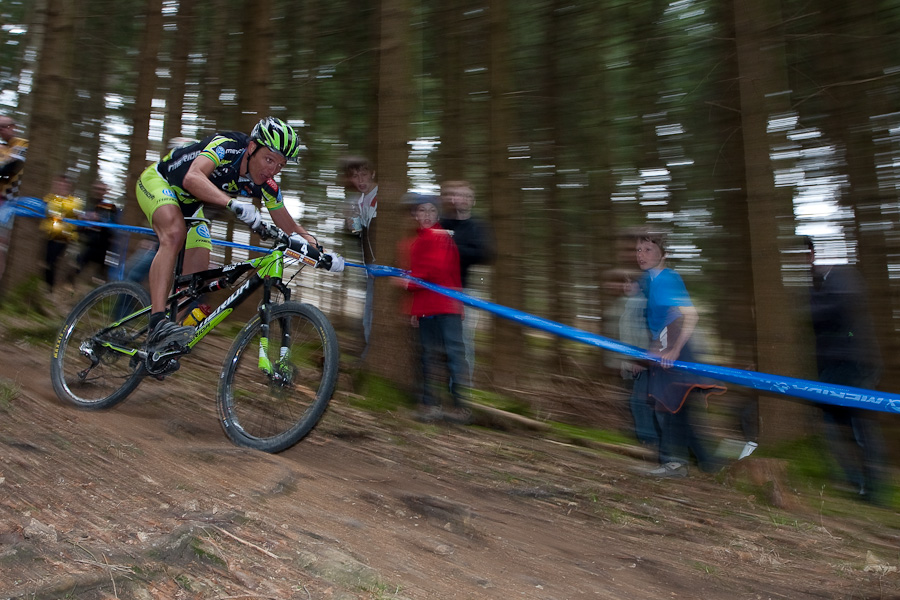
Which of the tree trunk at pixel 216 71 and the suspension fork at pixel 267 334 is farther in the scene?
the tree trunk at pixel 216 71

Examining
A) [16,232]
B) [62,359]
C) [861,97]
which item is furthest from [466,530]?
[16,232]

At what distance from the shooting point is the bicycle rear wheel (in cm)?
513

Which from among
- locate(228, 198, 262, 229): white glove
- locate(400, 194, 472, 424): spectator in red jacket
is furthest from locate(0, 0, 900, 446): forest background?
locate(228, 198, 262, 229): white glove

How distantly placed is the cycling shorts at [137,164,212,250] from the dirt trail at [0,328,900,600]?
4.22ft

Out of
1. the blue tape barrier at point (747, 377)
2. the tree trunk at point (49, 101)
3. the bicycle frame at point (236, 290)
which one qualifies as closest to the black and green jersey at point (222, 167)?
the bicycle frame at point (236, 290)

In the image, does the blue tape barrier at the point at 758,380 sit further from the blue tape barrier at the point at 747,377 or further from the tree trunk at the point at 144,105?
the tree trunk at the point at 144,105

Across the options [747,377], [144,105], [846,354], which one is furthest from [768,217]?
[144,105]

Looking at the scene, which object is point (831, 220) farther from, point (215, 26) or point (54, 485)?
point (215, 26)

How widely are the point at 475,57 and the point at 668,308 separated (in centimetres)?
445

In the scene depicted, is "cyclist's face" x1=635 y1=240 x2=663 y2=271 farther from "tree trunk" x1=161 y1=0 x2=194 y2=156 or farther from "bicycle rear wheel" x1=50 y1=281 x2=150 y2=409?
"tree trunk" x1=161 y1=0 x2=194 y2=156

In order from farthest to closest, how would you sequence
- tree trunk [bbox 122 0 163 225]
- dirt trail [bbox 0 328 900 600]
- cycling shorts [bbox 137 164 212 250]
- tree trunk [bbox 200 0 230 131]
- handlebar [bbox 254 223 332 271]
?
tree trunk [bbox 200 0 230 131], tree trunk [bbox 122 0 163 225], cycling shorts [bbox 137 164 212 250], handlebar [bbox 254 223 332 271], dirt trail [bbox 0 328 900 600]

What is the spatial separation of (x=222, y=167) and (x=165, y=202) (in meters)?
0.46

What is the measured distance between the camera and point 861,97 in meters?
6.19

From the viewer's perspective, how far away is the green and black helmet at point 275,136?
446 centimetres
